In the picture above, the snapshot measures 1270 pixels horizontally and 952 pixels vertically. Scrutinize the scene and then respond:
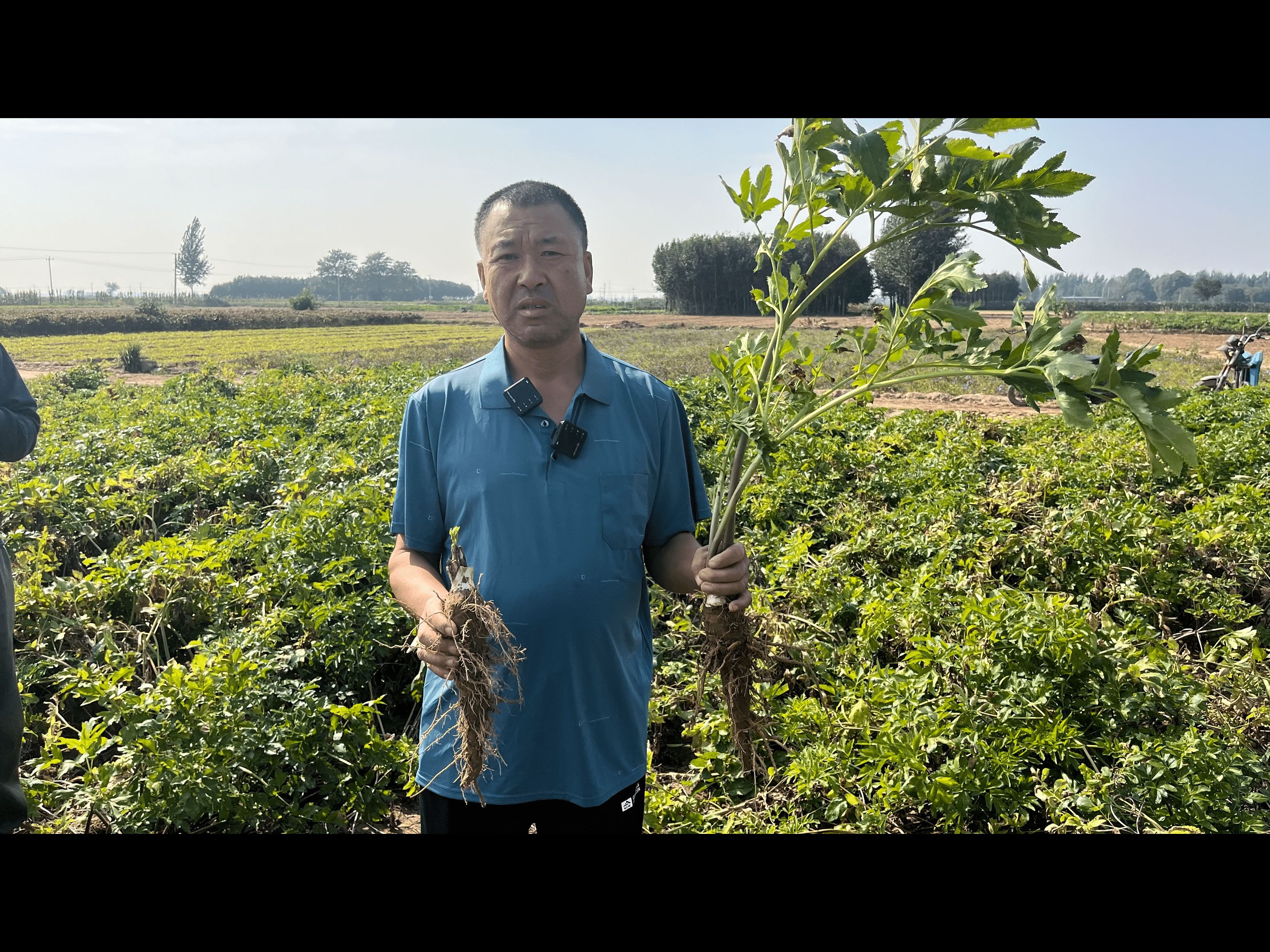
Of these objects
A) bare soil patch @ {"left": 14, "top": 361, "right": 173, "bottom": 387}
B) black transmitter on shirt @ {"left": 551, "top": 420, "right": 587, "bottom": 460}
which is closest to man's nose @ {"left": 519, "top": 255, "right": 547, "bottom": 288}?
black transmitter on shirt @ {"left": 551, "top": 420, "right": 587, "bottom": 460}

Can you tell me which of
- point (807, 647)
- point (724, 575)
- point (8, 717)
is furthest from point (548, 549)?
point (807, 647)

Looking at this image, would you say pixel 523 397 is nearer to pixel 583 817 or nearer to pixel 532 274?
pixel 532 274

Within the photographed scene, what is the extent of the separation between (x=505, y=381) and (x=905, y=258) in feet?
18.3

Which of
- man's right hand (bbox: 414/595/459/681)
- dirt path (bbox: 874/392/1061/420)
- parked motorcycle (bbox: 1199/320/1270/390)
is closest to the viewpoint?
man's right hand (bbox: 414/595/459/681)

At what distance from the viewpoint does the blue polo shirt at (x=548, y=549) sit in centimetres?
179

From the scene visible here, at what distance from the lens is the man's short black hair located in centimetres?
184

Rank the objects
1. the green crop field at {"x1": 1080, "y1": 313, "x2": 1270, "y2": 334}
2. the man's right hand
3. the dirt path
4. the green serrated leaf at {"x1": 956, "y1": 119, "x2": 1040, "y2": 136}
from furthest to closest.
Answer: the green crop field at {"x1": 1080, "y1": 313, "x2": 1270, "y2": 334}
the dirt path
the man's right hand
the green serrated leaf at {"x1": 956, "y1": 119, "x2": 1040, "y2": 136}

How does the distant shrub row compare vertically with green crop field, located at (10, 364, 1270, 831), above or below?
above

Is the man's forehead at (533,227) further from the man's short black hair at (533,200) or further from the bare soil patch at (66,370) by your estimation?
the bare soil patch at (66,370)

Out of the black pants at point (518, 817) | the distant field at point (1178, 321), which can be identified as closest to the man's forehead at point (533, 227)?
the black pants at point (518, 817)

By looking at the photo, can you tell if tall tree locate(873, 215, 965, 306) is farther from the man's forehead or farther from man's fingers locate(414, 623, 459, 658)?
man's fingers locate(414, 623, 459, 658)

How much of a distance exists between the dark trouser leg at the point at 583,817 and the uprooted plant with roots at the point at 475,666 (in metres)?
0.18

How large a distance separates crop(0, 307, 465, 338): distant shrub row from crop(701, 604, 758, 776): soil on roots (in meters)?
38.7

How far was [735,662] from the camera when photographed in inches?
84.7
